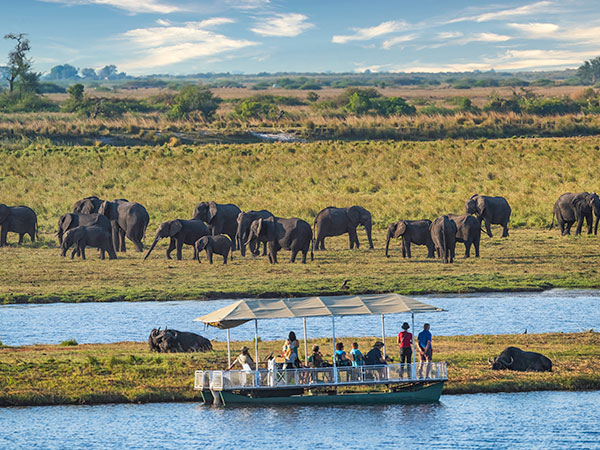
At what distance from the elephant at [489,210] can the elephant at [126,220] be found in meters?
16.8

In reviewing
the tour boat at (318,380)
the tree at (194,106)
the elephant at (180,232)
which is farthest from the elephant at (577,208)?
the tree at (194,106)

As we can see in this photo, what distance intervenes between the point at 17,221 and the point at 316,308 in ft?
103

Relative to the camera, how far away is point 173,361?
27859mm

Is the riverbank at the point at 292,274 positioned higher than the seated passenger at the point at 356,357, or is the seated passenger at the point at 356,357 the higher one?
the riverbank at the point at 292,274

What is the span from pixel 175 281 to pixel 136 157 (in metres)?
43.7

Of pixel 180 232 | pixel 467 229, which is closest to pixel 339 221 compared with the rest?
pixel 467 229

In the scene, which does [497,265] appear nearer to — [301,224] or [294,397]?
[301,224]

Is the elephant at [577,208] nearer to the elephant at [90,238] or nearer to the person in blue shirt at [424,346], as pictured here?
the elephant at [90,238]

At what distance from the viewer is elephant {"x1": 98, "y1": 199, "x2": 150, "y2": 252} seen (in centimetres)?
5038

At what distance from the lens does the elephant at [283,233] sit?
151 feet

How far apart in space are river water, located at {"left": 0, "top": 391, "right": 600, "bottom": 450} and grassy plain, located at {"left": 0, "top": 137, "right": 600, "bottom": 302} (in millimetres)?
14865

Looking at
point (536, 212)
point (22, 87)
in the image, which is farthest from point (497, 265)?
point (22, 87)

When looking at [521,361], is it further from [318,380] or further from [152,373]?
[152,373]

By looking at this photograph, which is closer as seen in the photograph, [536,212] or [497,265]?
[497,265]
